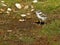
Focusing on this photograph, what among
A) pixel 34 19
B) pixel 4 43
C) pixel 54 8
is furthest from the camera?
pixel 54 8

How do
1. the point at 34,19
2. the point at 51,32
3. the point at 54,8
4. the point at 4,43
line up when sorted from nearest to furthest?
1. the point at 4,43
2. the point at 51,32
3. the point at 34,19
4. the point at 54,8

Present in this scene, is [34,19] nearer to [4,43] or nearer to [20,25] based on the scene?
[20,25]

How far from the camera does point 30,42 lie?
33.1 ft

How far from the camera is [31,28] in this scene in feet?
36.3

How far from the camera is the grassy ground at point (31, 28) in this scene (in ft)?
33.5

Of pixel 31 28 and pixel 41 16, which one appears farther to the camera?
pixel 41 16

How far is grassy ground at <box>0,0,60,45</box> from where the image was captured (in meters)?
10.2

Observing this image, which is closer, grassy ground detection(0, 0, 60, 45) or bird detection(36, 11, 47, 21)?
grassy ground detection(0, 0, 60, 45)

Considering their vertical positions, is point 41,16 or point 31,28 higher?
point 41,16

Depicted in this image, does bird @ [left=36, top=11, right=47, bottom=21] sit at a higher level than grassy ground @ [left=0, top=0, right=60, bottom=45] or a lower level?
higher

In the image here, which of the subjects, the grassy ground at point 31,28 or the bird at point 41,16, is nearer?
the grassy ground at point 31,28

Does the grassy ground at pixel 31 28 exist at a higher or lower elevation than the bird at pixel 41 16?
lower

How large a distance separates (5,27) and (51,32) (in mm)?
1716

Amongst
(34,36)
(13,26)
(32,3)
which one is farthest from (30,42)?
(32,3)
